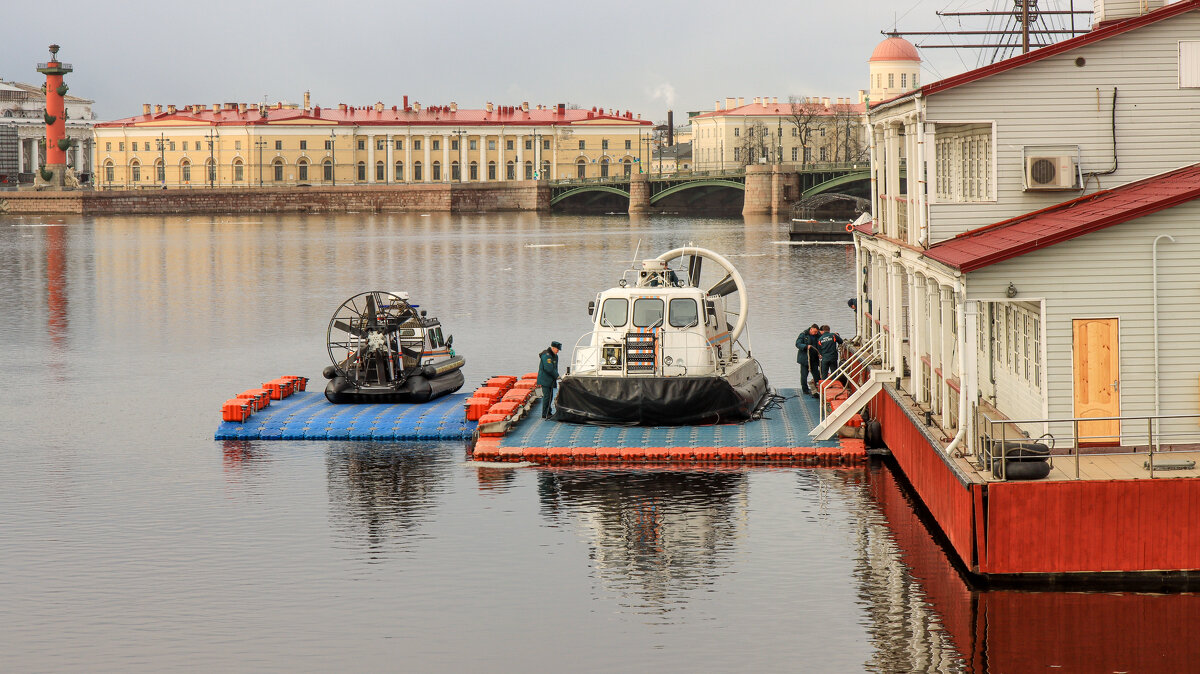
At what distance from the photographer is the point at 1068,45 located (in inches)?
877

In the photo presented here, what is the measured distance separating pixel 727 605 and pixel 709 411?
32.9 ft

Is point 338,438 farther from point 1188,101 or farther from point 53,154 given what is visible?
point 53,154

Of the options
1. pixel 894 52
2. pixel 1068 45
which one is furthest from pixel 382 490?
pixel 894 52

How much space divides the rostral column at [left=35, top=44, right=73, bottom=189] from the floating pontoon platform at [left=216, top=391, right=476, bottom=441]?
151 meters

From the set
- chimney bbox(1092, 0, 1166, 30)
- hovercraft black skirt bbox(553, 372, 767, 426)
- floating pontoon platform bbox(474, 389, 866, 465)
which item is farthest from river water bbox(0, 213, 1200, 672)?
chimney bbox(1092, 0, 1166, 30)

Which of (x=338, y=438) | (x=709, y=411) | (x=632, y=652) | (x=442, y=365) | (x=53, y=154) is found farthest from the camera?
(x=53, y=154)

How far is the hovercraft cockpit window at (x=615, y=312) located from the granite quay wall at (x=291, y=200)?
495 feet

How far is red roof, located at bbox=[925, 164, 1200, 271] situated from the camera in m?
19.2

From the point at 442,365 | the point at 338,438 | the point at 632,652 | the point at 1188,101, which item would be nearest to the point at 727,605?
the point at 632,652

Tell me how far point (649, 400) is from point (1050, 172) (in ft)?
31.9

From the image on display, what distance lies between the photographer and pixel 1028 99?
2269cm

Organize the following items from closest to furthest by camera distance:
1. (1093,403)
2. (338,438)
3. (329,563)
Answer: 1. (1093,403)
2. (329,563)
3. (338,438)

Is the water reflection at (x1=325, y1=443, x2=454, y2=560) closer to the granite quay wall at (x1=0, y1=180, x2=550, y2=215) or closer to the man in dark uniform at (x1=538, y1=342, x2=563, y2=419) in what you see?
the man in dark uniform at (x1=538, y1=342, x2=563, y2=419)

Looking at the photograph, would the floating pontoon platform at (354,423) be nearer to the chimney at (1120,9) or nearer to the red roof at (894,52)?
the chimney at (1120,9)
